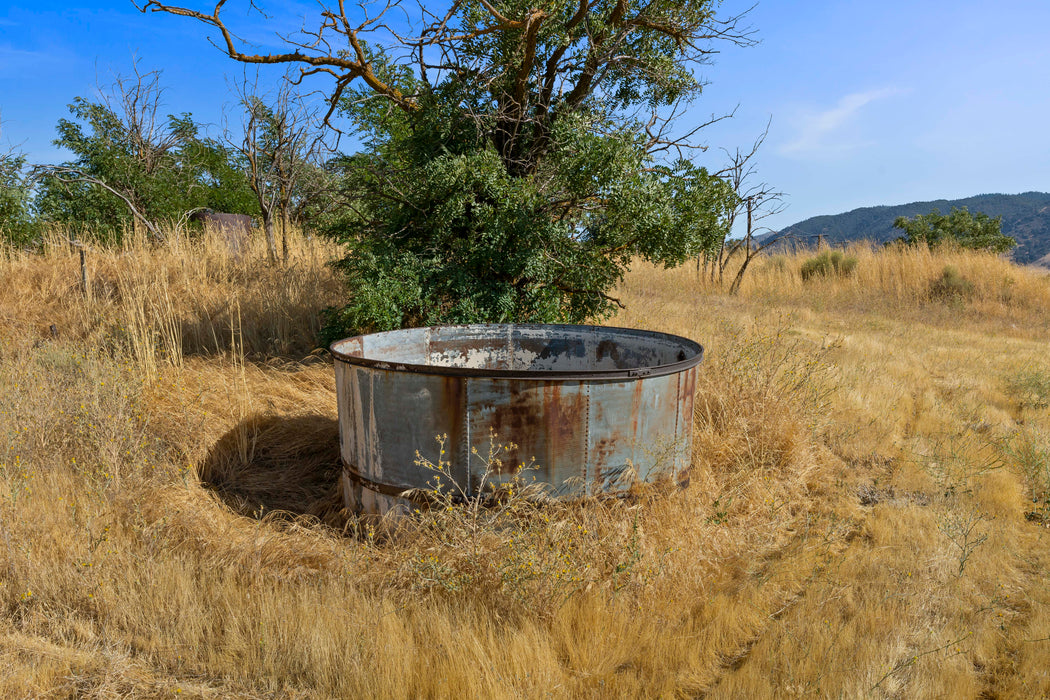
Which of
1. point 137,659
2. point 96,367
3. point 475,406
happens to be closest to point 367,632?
point 137,659

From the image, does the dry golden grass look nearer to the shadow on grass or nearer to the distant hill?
the shadow on grass

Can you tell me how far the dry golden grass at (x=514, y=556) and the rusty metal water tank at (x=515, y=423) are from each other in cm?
28

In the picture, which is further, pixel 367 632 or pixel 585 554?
pixel 585 554

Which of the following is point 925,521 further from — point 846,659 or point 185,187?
point 185,187

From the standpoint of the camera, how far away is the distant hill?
200 ft

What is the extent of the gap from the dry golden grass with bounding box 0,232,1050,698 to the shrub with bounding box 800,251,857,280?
10552 millimetres

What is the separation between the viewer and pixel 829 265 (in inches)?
696

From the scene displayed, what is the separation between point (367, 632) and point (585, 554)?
123 cm

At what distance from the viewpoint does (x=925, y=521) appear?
466 cm

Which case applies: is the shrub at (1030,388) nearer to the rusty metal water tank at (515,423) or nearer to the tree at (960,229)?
the rusty metal water tank at (515,423)

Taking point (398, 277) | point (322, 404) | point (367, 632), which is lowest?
point (367, 632)

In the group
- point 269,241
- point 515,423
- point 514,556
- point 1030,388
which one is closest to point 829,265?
point 1030,388

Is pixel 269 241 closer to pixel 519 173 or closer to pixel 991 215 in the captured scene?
pixel 519 173

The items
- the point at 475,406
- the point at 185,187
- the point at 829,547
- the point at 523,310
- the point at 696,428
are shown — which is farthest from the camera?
the point at 185,187
